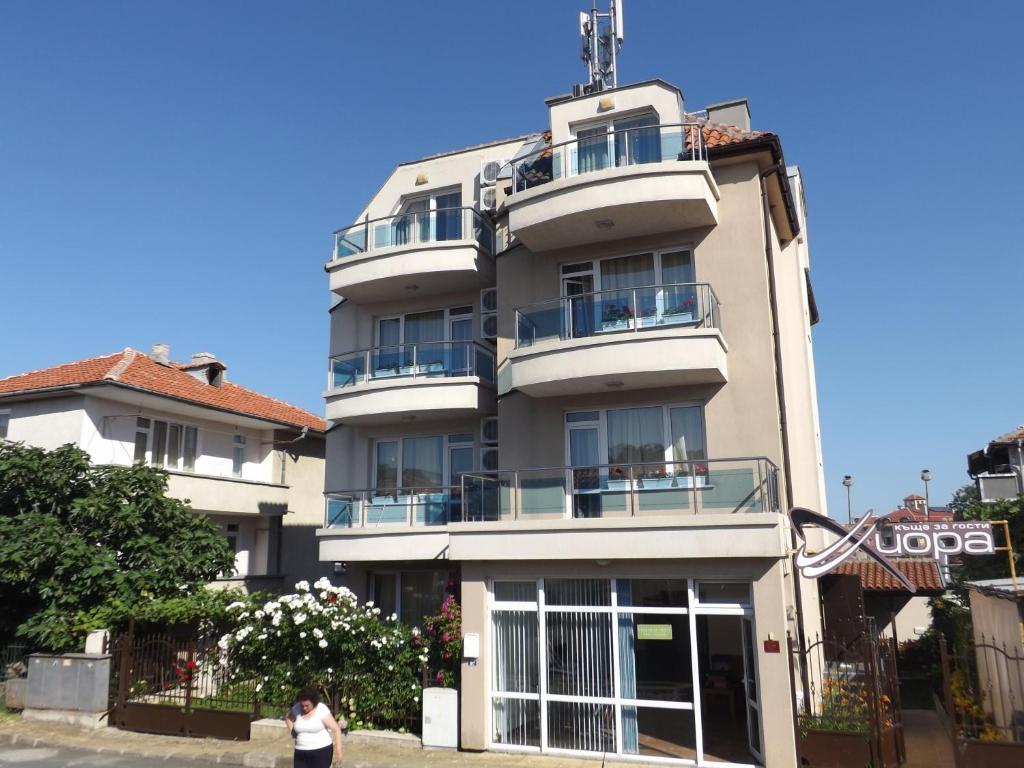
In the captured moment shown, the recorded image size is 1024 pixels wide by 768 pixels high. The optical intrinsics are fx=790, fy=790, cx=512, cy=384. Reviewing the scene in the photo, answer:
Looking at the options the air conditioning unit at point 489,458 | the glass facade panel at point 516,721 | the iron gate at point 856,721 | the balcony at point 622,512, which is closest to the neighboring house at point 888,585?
the iron gate at point 856,721

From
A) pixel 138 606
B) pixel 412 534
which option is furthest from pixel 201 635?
pixel 412 534

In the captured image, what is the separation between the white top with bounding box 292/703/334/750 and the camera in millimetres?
8812

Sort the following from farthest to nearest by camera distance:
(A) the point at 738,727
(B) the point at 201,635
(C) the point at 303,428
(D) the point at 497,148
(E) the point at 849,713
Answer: (C) the point at 303,428, (D) the point at 497,148, (B) the point at 201,635, (A) the point at 738,727, (E) the point at 849,713

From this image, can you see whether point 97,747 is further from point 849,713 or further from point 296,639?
point 849,713

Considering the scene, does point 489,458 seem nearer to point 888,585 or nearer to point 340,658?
point 340,658

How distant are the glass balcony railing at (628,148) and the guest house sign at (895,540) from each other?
22.5 feet

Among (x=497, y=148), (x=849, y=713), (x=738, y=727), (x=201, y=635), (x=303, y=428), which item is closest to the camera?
(x=849, y=713)

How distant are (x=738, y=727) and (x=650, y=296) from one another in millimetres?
7569

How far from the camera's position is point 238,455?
24828mm

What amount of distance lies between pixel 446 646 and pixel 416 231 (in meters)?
9.63

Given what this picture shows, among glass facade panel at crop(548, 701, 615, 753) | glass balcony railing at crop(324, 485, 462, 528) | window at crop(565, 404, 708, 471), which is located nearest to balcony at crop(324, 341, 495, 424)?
glass balcony railing at crop(324, 485, 462, 528)

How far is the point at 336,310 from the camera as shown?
20.5 metres

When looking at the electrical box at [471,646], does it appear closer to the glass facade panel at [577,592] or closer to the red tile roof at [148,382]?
the glass facade panel at [577,592]

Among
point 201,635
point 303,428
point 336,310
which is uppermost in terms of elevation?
point 336,310
